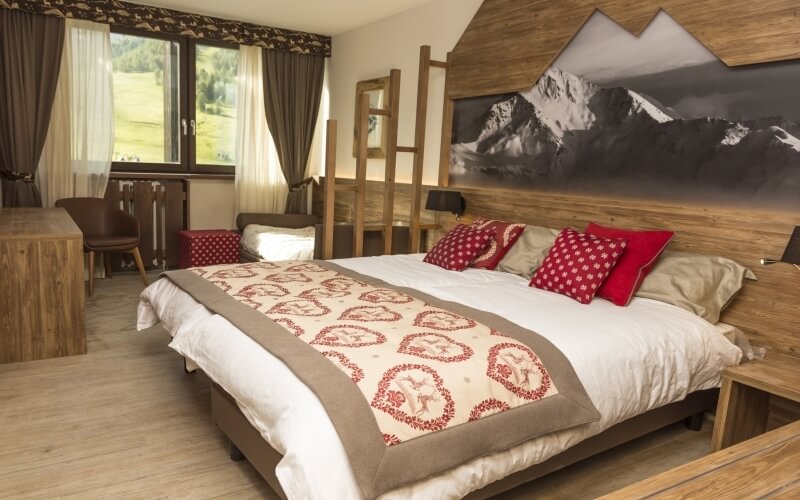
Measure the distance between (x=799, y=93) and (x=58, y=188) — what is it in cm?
539

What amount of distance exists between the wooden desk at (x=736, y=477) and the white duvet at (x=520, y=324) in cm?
56

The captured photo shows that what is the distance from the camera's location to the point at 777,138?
8.71 ft

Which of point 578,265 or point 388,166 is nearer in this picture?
point 578,265

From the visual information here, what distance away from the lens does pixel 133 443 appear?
2.40 m

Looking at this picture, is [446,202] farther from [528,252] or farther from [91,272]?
[91,272]

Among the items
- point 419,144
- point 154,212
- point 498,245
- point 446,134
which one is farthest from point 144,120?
point 498,245

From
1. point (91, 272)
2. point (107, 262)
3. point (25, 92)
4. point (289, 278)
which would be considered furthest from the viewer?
point (107, 262)

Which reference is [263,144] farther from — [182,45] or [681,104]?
[681,104]

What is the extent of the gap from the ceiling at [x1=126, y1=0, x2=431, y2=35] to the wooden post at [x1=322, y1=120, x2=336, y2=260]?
152 centimetres

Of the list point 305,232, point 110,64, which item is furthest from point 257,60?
point 305,232

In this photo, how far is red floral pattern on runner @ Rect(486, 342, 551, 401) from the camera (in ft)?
6.22

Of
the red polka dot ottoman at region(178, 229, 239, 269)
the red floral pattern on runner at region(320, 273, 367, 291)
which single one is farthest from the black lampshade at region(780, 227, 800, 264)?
the red polka dot ottoman at region(178, 229, 239, 269)

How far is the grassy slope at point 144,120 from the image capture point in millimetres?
5484

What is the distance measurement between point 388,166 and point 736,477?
3.24 meters
